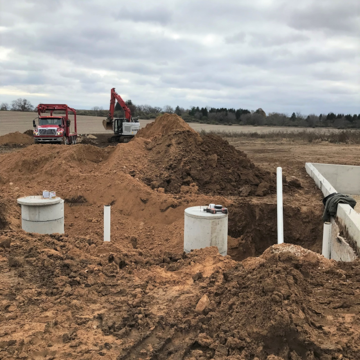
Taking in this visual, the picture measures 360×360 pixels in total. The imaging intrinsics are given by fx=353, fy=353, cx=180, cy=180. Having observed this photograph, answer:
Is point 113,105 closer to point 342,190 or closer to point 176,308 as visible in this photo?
point 342,190

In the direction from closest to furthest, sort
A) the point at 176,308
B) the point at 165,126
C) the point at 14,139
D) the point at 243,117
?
1. the point at 176,308
2. the point at 165,126
3. the point at 14,139
4. the point at 243,117

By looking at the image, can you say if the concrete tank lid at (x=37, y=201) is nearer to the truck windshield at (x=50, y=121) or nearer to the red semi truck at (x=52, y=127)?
the red semi truck at (x=52, y=127)

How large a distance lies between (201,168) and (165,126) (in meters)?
5.25

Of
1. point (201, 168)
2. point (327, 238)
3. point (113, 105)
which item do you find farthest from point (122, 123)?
point (327, 238)

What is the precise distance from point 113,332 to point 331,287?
2592 millimetres

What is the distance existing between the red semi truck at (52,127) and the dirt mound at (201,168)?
29.5 ft

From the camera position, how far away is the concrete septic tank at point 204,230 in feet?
20.9

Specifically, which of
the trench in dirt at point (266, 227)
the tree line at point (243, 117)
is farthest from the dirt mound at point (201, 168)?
the tree line at point (243, 117)

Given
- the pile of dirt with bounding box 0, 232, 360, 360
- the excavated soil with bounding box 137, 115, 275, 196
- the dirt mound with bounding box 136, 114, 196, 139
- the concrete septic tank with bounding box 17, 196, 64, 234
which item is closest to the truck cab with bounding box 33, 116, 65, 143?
the dirt mound with bounding box 136, 114, 196, 139

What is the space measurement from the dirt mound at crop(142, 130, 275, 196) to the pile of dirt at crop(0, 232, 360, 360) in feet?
20.6

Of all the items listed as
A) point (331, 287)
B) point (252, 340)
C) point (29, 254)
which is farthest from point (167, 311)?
point (29, 254)

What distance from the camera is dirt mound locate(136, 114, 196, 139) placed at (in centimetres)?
1639

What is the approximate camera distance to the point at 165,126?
55.2 feet

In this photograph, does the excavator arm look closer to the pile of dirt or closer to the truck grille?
the truck grille
